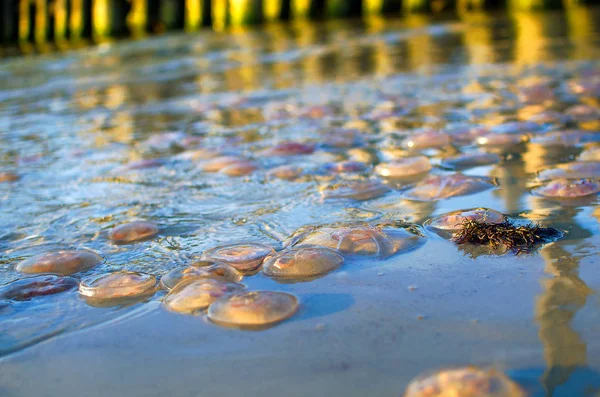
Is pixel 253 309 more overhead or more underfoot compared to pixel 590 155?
more underfoot

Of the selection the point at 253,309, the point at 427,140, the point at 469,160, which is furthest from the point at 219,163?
the point at 253,309

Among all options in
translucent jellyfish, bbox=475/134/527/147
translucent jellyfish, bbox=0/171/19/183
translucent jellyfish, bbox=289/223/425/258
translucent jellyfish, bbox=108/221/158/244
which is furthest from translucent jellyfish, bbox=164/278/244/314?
translucent jellyfish, bbox=0/171/19/183

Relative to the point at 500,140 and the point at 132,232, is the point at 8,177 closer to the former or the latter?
the point at 132,232

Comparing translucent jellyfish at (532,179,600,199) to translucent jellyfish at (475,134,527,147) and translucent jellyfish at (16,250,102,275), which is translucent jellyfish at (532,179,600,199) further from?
translucent jellyfish at (16,250,102,275)

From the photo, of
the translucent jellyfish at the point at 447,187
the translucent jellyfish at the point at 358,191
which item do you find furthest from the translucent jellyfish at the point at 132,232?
the translucent jellyfish at the point at 447,187

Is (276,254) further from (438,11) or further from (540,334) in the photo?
(438,11)

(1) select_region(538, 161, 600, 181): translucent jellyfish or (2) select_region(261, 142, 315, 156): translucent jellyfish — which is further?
(2) select_region(261, 142, 315, 156): translucent jellyfish
